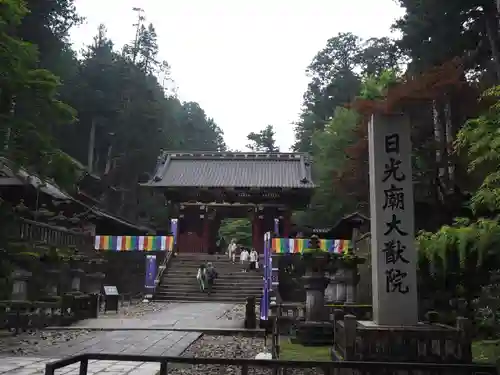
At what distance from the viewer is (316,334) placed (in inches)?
412

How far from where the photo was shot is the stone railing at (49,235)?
14922 mm

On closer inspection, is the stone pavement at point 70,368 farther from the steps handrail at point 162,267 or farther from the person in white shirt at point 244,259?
the person in white shirt at point 244,259

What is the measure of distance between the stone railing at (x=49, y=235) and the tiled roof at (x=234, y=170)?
9.40m

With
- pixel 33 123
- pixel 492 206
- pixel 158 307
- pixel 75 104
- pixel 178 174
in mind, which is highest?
pixel 75 104

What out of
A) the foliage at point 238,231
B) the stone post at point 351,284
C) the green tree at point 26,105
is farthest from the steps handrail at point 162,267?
the foliage at point 238,231

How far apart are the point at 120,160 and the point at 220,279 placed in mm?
22360

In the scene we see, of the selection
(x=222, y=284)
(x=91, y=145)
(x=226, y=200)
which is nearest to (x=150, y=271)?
(x=222, y=284)

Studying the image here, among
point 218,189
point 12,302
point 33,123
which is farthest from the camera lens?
point 218,189

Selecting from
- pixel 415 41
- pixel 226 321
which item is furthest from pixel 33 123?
pixel 415 41

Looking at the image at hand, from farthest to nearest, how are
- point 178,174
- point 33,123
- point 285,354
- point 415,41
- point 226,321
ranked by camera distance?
point 178,174 → point 415,41 → point 226,321 → point 33,123 → point 285,354

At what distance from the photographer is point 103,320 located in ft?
48.1

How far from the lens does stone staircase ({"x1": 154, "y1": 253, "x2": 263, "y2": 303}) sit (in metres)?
21.9

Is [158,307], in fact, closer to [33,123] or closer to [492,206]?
[33,123]

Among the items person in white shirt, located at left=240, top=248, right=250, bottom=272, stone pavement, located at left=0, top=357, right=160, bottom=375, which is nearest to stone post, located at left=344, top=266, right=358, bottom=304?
stone pavement, located at left=0, top=357, right=160, bottom=375
